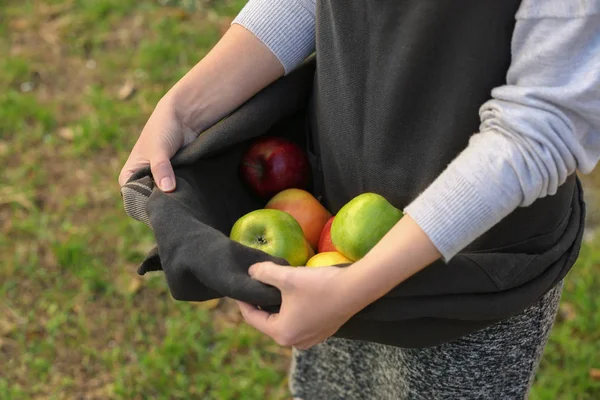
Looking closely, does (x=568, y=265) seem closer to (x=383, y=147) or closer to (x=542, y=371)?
(x=383, y=147)

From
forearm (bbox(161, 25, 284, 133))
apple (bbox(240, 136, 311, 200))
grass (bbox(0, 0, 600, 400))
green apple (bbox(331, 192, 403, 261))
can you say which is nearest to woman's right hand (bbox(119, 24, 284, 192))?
forearm (bbox(161, 25, 284, 133))

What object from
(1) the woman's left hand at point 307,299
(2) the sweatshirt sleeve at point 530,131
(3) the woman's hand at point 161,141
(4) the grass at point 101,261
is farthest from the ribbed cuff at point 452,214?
(4) the grass at point 101,261

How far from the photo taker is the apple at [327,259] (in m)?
1.25

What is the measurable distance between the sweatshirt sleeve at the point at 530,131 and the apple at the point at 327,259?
23 cm

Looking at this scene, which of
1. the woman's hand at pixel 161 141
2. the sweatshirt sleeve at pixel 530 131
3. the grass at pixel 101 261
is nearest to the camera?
the sweatshirt sleeve at pixel 530 131

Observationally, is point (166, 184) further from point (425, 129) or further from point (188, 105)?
point (425, 129)

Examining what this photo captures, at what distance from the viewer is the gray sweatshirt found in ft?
3.16

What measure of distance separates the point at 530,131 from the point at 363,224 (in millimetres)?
346

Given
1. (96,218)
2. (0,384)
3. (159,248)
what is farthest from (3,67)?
(159,248)

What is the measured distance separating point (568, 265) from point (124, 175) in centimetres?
87

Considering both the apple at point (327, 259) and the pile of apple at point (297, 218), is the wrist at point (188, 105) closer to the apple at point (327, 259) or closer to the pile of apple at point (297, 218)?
the pile of apple at point (297, 218)

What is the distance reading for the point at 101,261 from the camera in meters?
2.76

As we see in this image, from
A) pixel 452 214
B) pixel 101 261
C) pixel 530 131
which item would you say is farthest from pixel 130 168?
pixel 101 261

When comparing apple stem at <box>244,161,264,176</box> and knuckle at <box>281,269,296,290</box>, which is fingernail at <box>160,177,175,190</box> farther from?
knuckle at <box>281,269,296,290</box>
